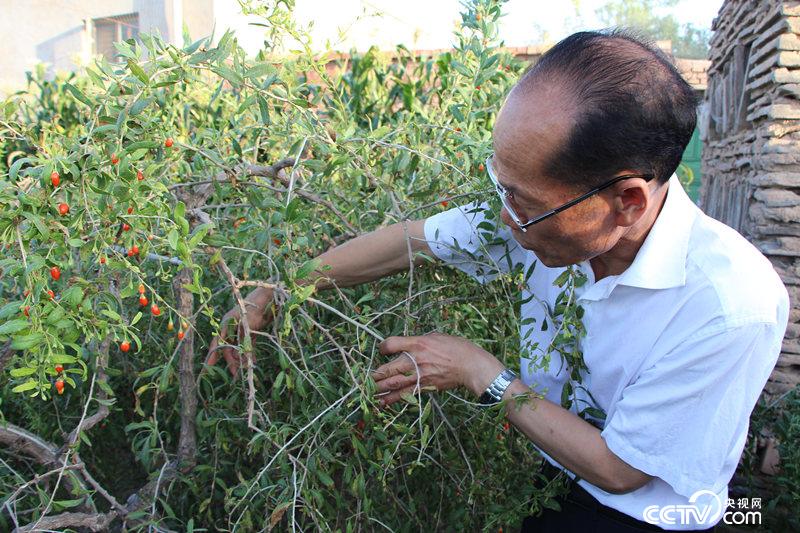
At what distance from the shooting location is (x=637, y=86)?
128cm

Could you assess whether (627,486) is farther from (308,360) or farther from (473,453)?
Result: (308,360)

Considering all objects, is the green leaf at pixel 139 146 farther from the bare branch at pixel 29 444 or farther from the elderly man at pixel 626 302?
the bare branch at pixel 29 444

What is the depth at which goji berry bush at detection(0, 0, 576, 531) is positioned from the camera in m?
1.32

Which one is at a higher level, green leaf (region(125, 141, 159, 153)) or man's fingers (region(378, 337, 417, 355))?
green leaf (region(125, 141, 159, 153))

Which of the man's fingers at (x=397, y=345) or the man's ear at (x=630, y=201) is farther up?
the man's ear at (x=630, y=201)

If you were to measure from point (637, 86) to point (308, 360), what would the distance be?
0.99 meters

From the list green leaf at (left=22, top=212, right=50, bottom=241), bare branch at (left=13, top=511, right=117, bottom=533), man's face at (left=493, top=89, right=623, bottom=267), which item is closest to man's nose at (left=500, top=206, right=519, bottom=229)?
man's face at (left=493, top=89, right=623, bottom=267)

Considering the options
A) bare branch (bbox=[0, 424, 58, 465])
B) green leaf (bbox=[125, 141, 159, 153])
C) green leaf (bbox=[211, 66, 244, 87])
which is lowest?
bare branch (bbox=[0, 424, 58, 465])

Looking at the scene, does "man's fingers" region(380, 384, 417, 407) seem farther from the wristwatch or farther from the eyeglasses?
the eyeglasses

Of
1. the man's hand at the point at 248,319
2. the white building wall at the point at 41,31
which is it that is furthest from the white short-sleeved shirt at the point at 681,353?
the white building wall at the point at 41,31

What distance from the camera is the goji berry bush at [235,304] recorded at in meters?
1.32

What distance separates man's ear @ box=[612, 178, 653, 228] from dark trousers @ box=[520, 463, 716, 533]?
2.27ft

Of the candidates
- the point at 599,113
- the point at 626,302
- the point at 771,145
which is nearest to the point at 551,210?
the point at 599,113

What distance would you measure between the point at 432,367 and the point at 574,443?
333 millimetres
